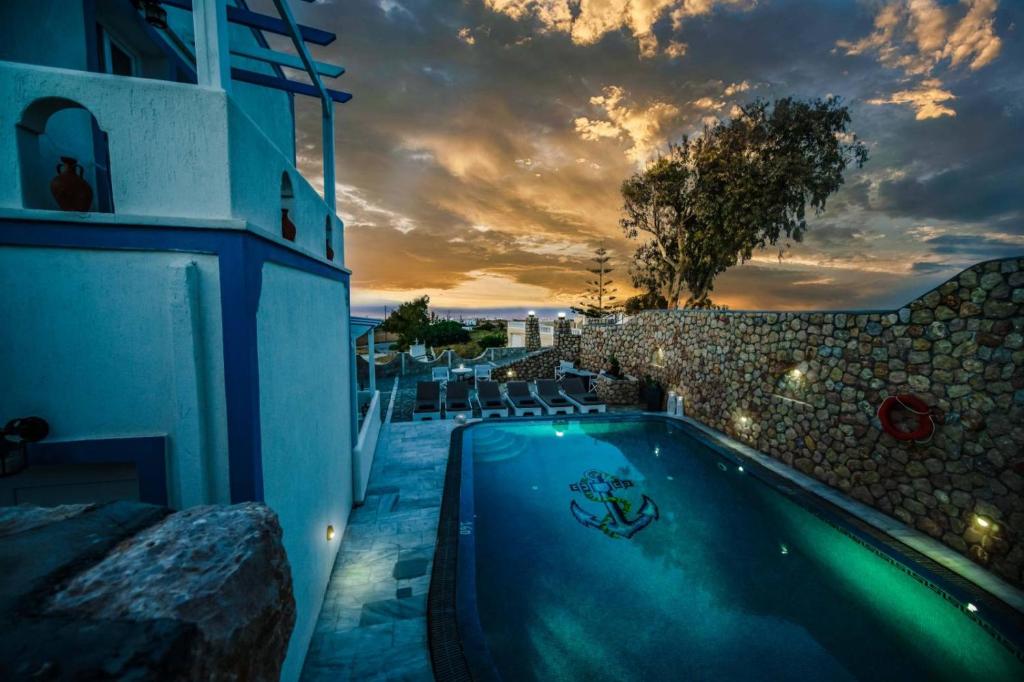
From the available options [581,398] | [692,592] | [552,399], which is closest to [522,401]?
[552,399]

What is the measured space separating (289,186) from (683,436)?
10169mm

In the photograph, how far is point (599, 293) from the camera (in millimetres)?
35219

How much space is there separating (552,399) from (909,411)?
28.0 feet

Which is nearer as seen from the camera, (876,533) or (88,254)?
(88,254)

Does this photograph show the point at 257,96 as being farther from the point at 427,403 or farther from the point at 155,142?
the point at 427,403

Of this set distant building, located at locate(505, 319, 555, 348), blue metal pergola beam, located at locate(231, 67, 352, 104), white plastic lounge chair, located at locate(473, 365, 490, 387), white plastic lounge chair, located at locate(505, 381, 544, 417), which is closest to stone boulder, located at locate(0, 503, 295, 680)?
blue metal pergola beam, located at locate(231, 67, 352, 104)

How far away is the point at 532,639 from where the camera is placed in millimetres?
4246

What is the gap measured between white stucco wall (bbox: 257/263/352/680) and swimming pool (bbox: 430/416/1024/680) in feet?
4.45

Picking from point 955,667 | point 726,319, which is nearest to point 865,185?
point 726,319

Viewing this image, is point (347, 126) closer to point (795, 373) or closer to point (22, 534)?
point (22, 534)

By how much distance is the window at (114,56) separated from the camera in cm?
365

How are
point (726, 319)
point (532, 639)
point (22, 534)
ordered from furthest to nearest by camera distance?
point (726, 319) → point (532, 639) → point (22, 534)

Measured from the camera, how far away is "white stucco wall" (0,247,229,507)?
2309mm

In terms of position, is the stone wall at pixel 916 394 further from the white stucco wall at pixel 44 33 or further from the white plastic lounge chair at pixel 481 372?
the white stucco wall at pixel 44 33
